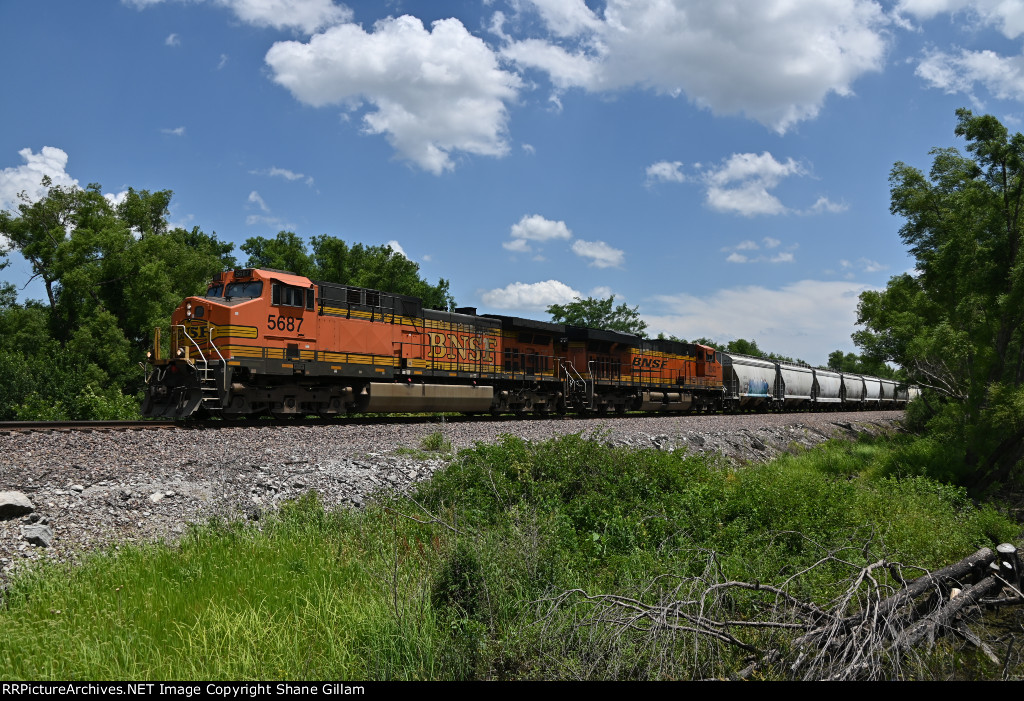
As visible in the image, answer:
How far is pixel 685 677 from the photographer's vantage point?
12.1 feet

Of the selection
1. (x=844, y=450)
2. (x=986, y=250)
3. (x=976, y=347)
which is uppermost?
(x=986, y=250)

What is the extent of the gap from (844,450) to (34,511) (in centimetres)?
2174

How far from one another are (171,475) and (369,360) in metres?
8.82

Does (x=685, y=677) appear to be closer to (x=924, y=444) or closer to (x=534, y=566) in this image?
(x=534, y=566)

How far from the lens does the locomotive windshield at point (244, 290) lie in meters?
14.8

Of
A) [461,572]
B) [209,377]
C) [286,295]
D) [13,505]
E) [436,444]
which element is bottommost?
[461,572]

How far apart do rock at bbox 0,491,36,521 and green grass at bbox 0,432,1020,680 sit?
4.77 feet

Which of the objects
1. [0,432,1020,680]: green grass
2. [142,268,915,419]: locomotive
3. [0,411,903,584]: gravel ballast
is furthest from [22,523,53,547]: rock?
[142,268,915,419]: locomotive

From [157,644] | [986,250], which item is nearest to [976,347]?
[986,250]

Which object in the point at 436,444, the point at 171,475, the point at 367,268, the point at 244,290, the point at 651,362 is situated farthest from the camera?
the point at 367,268

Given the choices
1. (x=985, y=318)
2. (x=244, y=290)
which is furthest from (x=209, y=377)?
(x=985, y=318)

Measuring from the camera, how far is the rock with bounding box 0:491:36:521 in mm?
6452

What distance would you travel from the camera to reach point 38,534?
6113mm

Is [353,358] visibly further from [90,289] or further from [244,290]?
[90,289]
